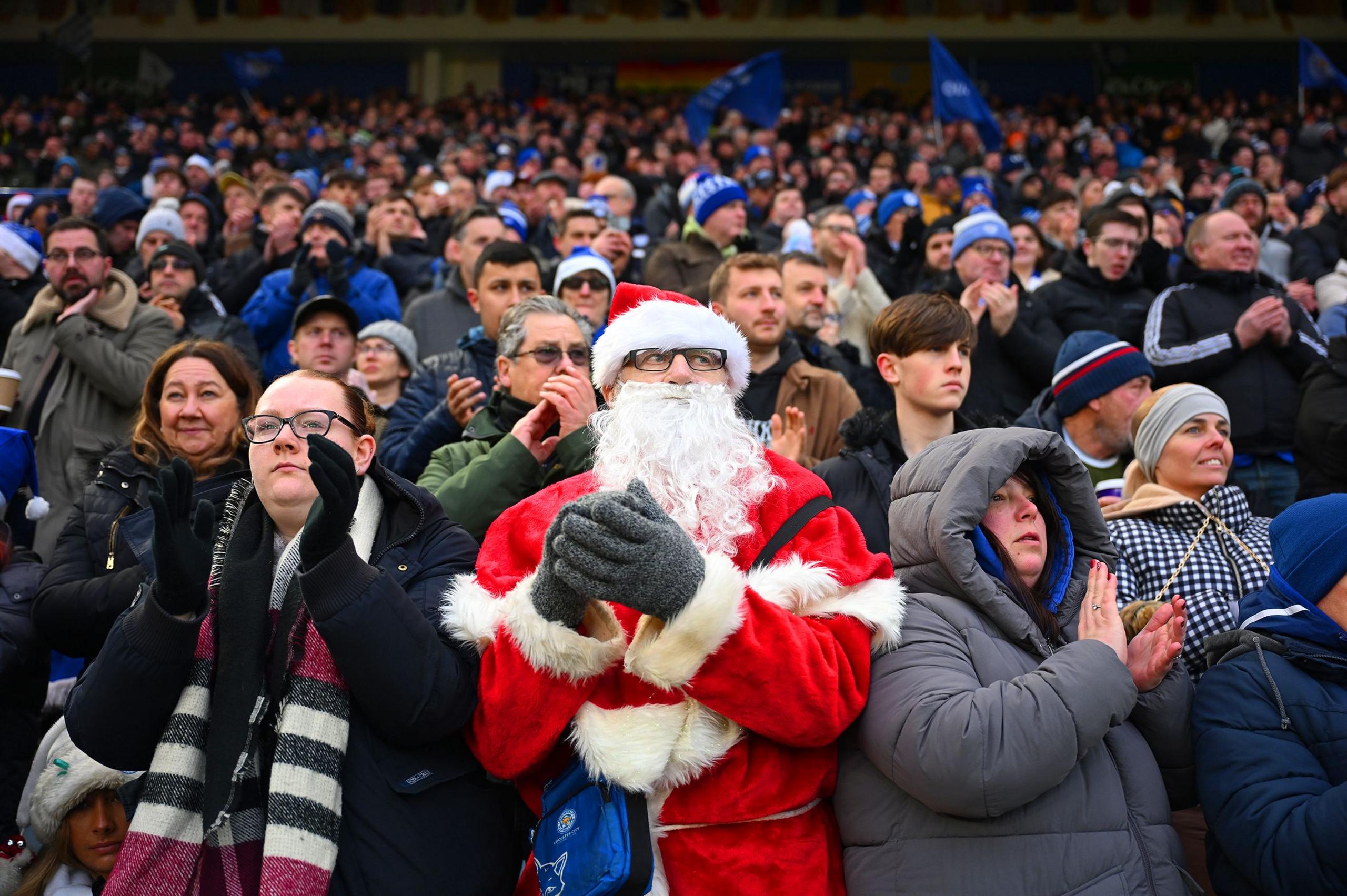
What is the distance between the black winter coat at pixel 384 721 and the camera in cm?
240

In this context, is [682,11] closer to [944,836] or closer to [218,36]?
[218,36]

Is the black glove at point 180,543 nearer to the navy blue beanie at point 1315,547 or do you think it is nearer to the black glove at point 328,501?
the black glove at point 328,501

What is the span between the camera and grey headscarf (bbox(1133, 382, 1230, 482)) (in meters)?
3.76

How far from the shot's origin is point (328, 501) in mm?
2344

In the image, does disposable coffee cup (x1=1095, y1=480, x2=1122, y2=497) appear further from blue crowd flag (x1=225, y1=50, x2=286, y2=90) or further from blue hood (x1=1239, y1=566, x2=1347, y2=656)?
blue crowd flag (x1=225, y1=50, x2=286, y2=90)

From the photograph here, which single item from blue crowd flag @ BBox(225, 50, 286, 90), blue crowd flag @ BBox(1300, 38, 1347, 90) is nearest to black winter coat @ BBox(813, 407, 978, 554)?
blue crowd flag @ BBox(1300, 38, 1347, 90)

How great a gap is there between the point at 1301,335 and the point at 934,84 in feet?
27.3

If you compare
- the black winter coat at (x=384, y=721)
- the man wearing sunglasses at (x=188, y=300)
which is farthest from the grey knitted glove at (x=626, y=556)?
the man wearing sunglasses at (x=188, y=300)

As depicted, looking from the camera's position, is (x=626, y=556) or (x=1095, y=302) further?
(x=1095, y=302)

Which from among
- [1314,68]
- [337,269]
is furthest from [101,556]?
[1314,68]

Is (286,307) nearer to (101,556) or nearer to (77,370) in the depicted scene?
(77,370)

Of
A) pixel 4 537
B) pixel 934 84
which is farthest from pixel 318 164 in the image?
pixel 4 537

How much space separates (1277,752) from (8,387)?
16.1ft

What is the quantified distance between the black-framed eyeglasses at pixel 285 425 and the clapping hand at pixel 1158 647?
1.98m
